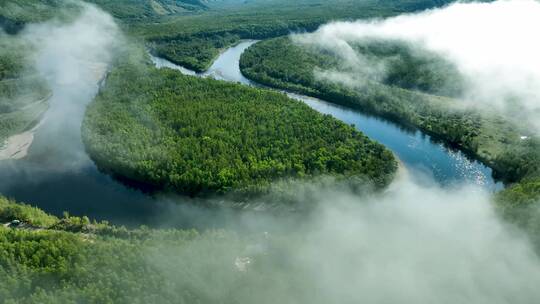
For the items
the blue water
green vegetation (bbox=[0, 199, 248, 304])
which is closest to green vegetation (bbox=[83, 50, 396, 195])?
the blue water

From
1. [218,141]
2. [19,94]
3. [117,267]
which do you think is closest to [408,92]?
[218,141]

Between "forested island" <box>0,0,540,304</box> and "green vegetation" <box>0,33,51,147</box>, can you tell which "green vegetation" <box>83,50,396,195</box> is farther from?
"green vegetation" <box>0,33,51,147</box>

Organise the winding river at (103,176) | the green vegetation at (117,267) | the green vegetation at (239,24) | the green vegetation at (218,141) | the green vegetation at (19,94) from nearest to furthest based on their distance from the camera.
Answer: the green vegetation at (117,267), the winding river at (103,176), the green vegetation at (218,141), the green vegetation at (19,94), the green vegetation at (239,24)

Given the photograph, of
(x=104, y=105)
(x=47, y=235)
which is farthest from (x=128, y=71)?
(x=47, y=235)

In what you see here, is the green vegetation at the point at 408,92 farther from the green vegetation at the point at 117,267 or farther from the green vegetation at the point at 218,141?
the green vegetation at the point at 117,267

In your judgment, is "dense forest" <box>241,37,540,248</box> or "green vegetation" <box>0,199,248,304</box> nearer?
"green vegetation" <box>0,199,248,304</box>

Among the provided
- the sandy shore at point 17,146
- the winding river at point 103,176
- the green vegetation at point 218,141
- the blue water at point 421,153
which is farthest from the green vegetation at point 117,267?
the blue water at point 421,153
